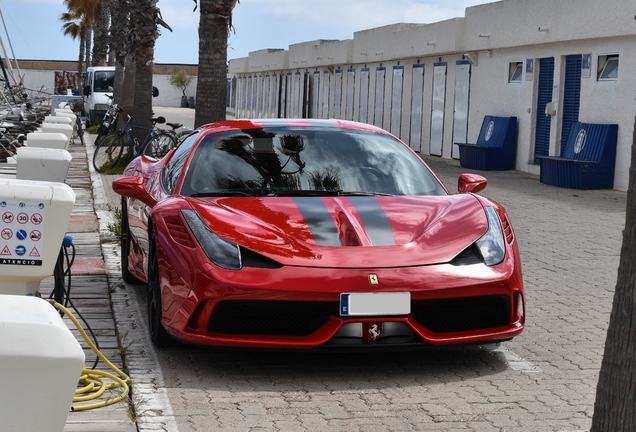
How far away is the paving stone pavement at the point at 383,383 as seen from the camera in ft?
15.8

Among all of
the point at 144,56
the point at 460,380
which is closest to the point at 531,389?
the point at 460,380

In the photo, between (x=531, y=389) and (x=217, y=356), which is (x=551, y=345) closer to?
(x=531, y=389)

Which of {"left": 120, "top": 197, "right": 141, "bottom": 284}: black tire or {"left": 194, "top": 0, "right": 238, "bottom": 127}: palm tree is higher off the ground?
{"left": 194, "top": 0, "right": 238, "bottom": 127}: palm tree

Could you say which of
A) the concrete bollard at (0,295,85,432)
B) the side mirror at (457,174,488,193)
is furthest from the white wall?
the concrete bollard at (0,295,85,432)

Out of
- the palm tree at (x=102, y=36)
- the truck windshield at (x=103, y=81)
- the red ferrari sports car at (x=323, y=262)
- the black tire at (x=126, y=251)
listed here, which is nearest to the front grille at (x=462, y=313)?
the red ferrari sports car at (x=323, y=262)

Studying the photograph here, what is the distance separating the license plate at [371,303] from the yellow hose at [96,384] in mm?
1154

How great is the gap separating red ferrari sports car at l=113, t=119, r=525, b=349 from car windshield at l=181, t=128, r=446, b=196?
14 millimetres

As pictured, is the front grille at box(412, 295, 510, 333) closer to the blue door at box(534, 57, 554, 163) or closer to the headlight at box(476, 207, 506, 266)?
the headlight at box(476, 207, 506, 266)

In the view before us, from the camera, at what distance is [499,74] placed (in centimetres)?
2594

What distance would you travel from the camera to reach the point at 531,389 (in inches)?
214

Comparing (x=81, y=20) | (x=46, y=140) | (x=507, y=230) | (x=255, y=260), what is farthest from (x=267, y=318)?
(x=81, y=20)

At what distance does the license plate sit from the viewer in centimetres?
536

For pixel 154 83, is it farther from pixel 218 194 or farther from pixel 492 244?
pixel 492 244

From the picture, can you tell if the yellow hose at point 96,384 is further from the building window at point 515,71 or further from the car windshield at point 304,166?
the building window at point 515,71
